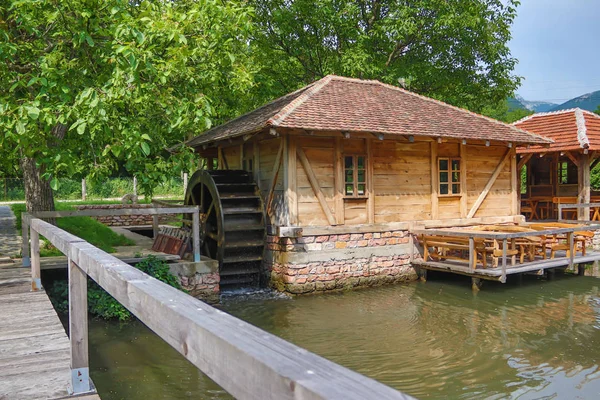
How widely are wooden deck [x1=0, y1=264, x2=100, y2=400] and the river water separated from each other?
1320 mm

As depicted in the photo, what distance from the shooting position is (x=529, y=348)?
7309 mm

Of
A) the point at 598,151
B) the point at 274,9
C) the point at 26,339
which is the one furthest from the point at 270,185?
the point at 598,151

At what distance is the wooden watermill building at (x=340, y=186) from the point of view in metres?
10.8

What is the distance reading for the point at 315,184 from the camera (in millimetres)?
10930

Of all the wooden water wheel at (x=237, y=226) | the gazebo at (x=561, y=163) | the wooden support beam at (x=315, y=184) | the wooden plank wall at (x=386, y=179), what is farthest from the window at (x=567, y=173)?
the wooden water wheel at (x=237, y=226)

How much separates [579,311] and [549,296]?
1300 millimetres

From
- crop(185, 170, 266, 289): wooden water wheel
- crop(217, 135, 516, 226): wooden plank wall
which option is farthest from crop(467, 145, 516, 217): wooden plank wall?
crop(185, 170, 266, 289): wooden water wheel

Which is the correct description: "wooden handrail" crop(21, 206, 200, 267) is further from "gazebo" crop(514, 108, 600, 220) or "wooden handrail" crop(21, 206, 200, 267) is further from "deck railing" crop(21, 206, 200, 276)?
"gazebo" crop(514, 108, 600, 220)

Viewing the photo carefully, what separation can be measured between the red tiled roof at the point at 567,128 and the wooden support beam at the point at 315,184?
8.93 meters

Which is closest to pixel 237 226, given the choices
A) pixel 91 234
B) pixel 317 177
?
pixel 317 177

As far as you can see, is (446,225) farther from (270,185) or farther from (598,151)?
(598,151)

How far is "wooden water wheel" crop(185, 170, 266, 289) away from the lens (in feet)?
35.8

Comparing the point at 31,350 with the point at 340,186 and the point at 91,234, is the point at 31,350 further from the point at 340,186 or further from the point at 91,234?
the point at 91,234

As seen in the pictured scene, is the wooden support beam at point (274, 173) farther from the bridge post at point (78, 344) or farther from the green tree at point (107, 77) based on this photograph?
the bridge post at point (78, 344)
